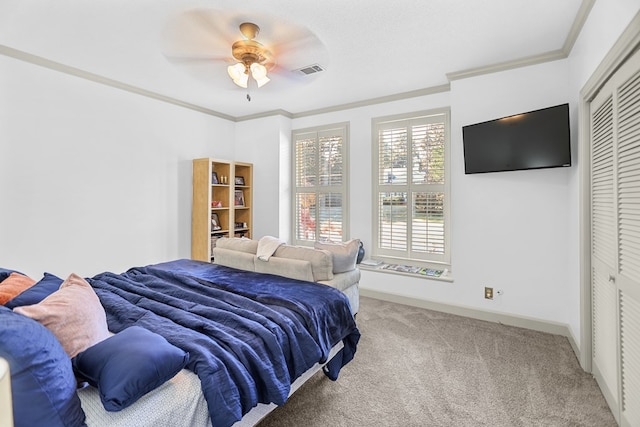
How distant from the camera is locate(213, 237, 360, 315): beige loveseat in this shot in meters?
2.52

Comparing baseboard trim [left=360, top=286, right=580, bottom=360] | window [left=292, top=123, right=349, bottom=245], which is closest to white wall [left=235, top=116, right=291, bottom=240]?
window [left=292, top=123, right=349, bottom=245]

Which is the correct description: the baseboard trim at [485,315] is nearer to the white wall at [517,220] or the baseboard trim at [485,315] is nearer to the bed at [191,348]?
the white wall at [517,220]

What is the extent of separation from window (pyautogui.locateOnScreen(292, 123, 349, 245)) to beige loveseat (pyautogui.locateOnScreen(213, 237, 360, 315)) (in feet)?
5.99

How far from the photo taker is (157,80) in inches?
139

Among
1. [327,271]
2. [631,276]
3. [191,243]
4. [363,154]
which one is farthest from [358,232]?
[631,276]

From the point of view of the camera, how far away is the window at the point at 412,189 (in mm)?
3824

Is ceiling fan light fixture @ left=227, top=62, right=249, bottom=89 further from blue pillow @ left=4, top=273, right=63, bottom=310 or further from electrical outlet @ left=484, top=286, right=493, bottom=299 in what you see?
electrical outlet @ left=484, top=286, right=493, bottom=299

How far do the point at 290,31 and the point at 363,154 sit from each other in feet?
7.00

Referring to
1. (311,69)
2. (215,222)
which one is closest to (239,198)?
(215,222)

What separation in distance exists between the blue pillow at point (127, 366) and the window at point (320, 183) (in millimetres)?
3460

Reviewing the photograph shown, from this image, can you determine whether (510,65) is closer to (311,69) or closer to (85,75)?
(311,69)

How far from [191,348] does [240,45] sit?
2.23 metres

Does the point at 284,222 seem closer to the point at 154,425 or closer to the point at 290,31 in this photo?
the point at 290,31

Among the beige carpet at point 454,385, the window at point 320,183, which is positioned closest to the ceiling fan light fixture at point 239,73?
the window at point 320,183
